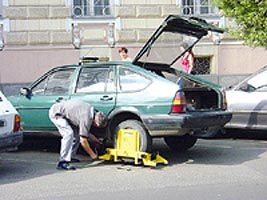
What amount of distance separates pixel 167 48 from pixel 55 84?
2.02 m

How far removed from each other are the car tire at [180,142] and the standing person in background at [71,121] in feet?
5.77

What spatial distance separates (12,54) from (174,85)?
8000 mm

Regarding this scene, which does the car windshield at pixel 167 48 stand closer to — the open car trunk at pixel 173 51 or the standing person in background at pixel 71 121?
the open car trunk at pixel 173 51

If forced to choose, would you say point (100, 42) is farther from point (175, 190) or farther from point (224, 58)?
point (175, 190)

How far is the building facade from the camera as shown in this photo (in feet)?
47.4

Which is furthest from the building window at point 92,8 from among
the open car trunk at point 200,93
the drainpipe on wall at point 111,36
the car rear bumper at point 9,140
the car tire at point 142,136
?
the car rear bumper at point 9,140

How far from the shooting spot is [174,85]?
25.0 ft

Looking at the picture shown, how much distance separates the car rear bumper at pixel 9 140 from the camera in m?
7.10

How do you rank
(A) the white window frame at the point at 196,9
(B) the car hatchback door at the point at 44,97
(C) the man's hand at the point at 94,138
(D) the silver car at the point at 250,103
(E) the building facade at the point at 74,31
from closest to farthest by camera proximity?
(C) the man's hand at the point at 94,138 → (B) the car hatchback door at the point at 44,97 → (D) the silver car at the point at 250,103 → (E) the building facade at the point at 74,31 → (A) the white window frame at the point at 196,9

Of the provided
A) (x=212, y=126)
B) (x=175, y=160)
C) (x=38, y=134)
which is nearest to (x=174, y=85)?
(x=212, y=126)

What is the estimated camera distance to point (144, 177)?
23.5ft

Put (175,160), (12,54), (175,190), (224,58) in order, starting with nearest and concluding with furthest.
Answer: (175,190) < (175,160) < (12,54) < (224,58)

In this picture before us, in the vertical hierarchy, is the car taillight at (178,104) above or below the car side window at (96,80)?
below

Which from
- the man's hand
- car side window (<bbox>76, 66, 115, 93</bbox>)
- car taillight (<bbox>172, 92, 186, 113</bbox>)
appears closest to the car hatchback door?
car side window (<bbox>76, 66, 115, 93</bbox>)
